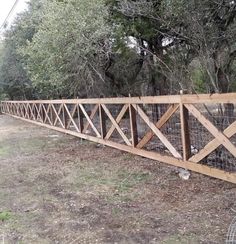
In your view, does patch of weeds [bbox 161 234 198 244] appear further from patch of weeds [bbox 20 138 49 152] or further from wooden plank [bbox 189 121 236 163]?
patch of weeds [bbox 20 138 49 152]

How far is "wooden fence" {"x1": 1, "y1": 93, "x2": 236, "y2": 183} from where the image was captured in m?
4.65

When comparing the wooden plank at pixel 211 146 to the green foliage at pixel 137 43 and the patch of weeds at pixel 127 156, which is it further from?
the patch of weeds at pixel 127 156

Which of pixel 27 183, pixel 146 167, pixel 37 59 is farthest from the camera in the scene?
pixel 37 59

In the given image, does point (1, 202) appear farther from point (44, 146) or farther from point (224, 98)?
point (44, 146)

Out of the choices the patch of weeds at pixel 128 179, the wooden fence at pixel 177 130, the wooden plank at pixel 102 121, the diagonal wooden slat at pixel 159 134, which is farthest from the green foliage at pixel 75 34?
the patch of weeds at pixel 128 179

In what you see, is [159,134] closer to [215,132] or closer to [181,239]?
[215,132]

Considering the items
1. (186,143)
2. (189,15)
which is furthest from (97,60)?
(186,143)

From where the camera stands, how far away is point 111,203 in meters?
4.27

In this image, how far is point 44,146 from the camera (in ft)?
29.7

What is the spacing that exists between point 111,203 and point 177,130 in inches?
121

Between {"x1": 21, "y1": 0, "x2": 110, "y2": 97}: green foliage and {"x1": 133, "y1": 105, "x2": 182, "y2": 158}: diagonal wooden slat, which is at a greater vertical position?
{"x1": 21, "y1": 0, "x2": 110, "y2": 97}: green foliage

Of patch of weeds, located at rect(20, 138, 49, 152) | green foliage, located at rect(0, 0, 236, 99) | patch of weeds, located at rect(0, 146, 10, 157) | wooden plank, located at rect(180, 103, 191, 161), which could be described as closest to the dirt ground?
wooden plank, located at rect(180, 103, 191, 161)

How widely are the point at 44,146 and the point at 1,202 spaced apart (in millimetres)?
4477

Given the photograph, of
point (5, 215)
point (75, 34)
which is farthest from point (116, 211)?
point (75, 34)
